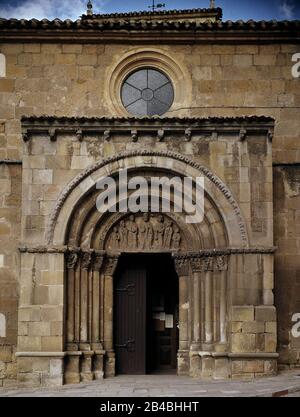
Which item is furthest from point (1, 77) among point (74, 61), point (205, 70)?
point (205, 70)

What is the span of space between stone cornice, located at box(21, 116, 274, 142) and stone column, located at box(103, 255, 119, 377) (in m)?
2.62

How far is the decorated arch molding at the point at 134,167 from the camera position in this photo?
14.1 meters

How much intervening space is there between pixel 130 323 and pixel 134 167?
10.7ft

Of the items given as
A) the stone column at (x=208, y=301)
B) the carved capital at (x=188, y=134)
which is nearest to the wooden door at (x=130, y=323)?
the stone column at (x=208, y=301)

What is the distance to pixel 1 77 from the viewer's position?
631 inches

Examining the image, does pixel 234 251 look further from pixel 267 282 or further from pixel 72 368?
pixel 72 368

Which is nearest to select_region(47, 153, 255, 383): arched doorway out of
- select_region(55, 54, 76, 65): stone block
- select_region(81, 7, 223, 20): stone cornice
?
select_region(55, 54, 76, 65): stone block

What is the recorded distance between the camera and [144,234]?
15086 mm

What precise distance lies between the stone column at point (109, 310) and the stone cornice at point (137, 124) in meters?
2.62

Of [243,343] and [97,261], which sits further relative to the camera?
[97,261]

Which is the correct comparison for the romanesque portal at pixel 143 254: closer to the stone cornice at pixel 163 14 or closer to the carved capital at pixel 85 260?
the carved capital at pixel 85 260

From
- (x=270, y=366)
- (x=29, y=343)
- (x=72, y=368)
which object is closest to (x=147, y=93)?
(x=29, y=343)
